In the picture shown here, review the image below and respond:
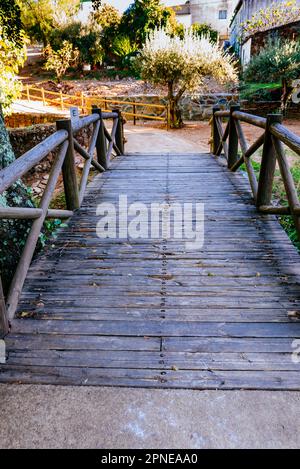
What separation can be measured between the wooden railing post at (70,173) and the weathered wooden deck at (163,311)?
1.26 ft

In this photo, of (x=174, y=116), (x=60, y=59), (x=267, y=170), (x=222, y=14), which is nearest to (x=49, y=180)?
(x=267, y=170)

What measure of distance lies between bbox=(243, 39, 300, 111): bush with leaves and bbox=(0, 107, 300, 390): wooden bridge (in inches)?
418

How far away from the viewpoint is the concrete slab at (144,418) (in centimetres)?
167

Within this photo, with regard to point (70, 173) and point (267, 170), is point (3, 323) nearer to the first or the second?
point (70, 173)

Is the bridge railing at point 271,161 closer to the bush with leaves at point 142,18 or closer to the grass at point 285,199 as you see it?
the grass at point 285,199

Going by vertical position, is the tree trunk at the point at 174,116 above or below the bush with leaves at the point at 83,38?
below

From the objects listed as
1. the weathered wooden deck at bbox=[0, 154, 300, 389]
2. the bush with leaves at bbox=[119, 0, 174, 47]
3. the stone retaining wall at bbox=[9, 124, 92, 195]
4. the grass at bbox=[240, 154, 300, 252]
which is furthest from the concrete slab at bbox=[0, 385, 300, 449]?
the bush with leaves at bbox=[119, 0, 174, 47]

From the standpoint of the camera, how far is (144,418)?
178cm

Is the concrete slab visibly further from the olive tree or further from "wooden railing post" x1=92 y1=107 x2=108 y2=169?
the olive tree

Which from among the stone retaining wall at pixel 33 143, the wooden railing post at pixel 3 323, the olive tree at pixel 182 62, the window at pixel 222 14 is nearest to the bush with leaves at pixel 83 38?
the olive tree at pixel 182 62

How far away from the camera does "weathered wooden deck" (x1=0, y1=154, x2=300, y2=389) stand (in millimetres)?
2029

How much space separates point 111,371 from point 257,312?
3.46 feet

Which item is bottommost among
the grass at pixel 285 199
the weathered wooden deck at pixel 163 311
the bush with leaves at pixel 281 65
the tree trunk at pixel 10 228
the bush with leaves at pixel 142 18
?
the grass at pixel 285 199

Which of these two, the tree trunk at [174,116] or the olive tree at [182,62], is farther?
the tree trunk at [174,116]
